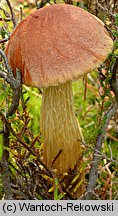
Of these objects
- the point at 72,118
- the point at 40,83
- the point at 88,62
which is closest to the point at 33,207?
the point at 72,118

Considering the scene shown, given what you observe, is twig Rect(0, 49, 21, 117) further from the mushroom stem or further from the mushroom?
the mushroom stem

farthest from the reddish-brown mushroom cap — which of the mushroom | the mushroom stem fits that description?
the mushroom stem

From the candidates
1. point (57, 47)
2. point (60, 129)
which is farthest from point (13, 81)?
point (60, 129)

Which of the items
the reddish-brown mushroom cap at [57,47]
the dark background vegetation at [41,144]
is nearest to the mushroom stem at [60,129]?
the dark background vegetation at [41,144]

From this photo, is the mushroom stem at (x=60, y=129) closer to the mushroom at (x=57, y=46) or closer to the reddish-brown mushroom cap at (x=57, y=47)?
the mushroom at (x=57, y=46)

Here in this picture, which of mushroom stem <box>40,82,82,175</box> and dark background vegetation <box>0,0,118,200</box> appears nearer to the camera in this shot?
dark background vegetation <box>0,0,118,200</box>
